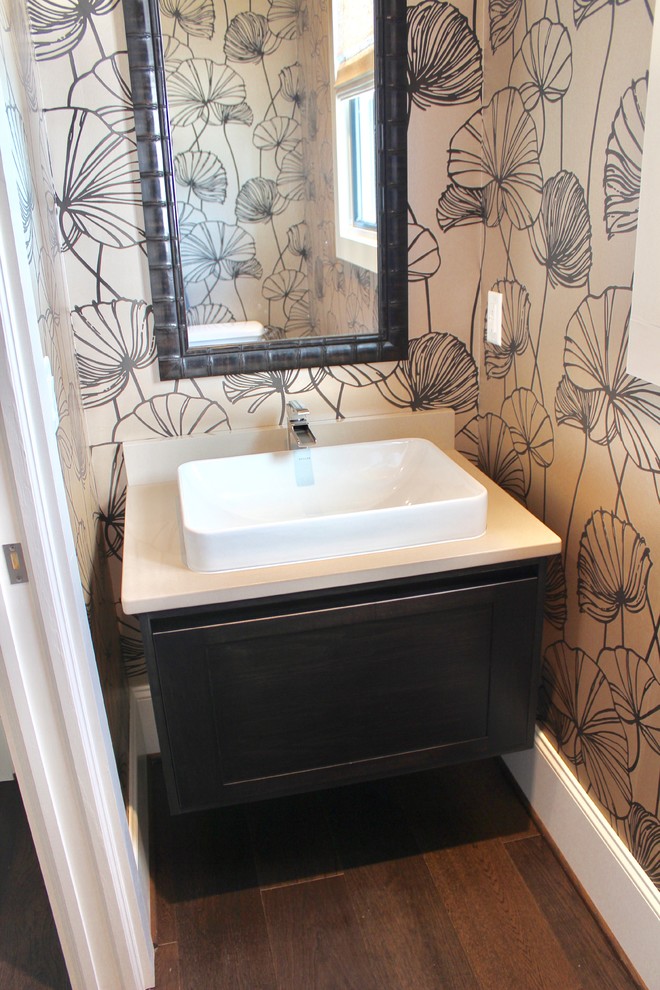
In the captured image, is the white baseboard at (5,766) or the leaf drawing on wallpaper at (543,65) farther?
the white baseboard at (5,766)

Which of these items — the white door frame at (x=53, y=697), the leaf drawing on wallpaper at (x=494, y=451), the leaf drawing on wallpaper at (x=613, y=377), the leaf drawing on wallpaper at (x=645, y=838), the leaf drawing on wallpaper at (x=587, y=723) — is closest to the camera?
the white door frame at (x=53, y=697)

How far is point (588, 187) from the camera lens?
4.68 ft

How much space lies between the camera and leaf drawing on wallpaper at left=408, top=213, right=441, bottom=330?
1.88 meters

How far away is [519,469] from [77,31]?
1312 mm

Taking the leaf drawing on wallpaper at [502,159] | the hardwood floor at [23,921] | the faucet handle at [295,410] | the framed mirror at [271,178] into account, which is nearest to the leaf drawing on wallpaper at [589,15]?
the leaf drawing on wallpaper at [502,159]

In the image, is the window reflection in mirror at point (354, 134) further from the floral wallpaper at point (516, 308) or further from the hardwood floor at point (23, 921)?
the hardwood floor at point (23, 921)

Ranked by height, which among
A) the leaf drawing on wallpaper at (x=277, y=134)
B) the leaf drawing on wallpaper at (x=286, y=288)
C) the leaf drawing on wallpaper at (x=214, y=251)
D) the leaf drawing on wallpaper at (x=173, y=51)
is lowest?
the leaf drawing on wallpaper at (x=286, y=288)

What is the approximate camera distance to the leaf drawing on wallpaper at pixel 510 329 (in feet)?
5.75

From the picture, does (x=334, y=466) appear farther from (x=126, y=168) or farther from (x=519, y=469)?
(x=126, y=168)

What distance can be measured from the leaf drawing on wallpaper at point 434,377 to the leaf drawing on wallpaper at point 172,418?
1.38 feet

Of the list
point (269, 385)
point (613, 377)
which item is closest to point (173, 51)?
point (269, 385)

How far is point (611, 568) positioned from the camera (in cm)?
151

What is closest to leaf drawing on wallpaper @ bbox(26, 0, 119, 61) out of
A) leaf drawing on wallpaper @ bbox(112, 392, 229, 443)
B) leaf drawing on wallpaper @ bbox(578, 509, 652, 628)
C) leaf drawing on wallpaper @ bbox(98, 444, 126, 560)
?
leaf drawing on wallpaper @ bbox(112, 392, 229, 443)

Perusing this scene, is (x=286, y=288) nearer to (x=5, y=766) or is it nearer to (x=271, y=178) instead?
(x=271, y=178)
